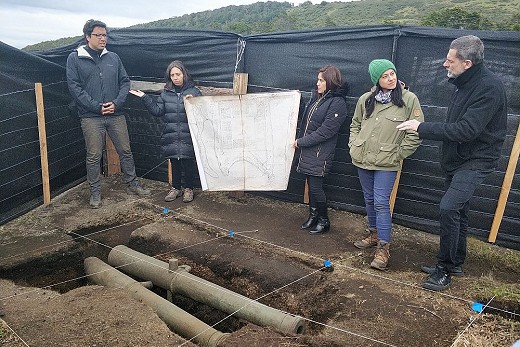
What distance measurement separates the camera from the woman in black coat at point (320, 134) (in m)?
4.58

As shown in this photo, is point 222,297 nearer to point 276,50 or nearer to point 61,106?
point 276,50

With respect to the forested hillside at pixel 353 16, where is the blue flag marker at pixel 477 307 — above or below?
below

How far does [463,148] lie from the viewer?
353 centimetres

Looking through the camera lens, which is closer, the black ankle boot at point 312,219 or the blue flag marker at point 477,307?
the blue flag marker at point 477,307

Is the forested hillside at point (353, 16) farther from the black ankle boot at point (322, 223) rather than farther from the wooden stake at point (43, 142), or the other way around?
the black ankle boot at point (322, 223)

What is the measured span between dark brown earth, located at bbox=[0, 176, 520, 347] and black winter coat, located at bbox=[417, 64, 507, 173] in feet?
3.95

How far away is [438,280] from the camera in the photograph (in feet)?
12.3

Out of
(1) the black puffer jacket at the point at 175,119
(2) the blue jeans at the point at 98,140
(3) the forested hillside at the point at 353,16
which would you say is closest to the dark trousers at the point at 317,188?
(1) the black puffer jacket at the point at 175,119

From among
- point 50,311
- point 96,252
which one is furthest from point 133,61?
point 50,311

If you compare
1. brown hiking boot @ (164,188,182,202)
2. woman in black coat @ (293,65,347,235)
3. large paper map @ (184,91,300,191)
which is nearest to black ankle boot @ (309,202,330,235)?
woman in black coat @ (293,65,347,235)

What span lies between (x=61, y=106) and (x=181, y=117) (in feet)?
6.27

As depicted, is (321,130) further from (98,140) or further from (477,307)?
(98,140)

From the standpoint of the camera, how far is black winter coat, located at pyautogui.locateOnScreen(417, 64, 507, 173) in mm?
3260

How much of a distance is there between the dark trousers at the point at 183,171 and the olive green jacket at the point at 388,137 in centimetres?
273
